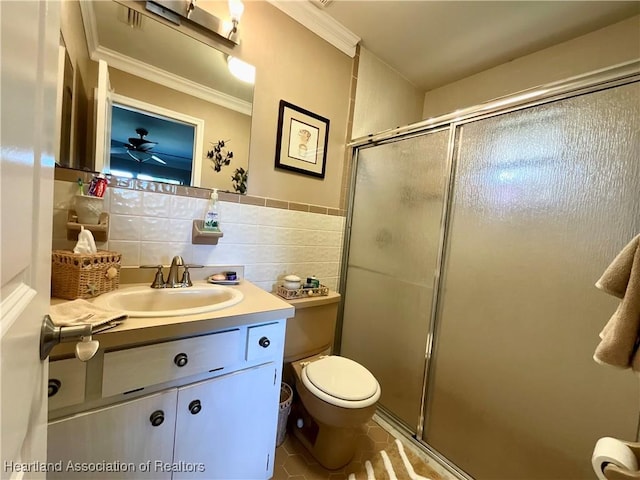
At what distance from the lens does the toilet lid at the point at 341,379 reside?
1.17 metres

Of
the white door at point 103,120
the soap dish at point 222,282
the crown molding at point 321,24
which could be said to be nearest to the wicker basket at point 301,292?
the soap dish at point 222,282

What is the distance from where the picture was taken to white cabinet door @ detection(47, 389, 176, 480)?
685mm

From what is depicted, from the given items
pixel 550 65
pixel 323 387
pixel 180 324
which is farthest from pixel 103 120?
pixel 550 65

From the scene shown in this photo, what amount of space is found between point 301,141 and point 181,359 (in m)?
1.29

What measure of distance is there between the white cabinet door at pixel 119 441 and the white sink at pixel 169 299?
0.27m

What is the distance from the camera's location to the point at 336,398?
1.14 meters

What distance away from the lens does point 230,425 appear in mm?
948

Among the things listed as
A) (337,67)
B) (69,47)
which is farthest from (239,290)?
(337,67)

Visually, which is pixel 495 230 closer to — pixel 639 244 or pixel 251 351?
pixel 639 244

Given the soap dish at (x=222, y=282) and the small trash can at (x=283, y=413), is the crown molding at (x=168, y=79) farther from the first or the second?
the small trash can at (x=283, y=413)

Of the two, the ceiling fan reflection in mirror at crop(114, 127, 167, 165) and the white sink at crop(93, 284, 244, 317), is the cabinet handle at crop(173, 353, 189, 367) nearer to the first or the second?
the white sink at crop(93, 284, 244, 317)

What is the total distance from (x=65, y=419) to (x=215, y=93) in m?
1.33

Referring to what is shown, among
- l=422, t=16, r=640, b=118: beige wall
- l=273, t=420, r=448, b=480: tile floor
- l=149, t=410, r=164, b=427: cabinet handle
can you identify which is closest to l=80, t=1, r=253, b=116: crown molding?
l=149, t=410, r=164, b=427: cabinet handle

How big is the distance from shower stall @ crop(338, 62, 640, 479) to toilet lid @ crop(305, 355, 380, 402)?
40 cm
